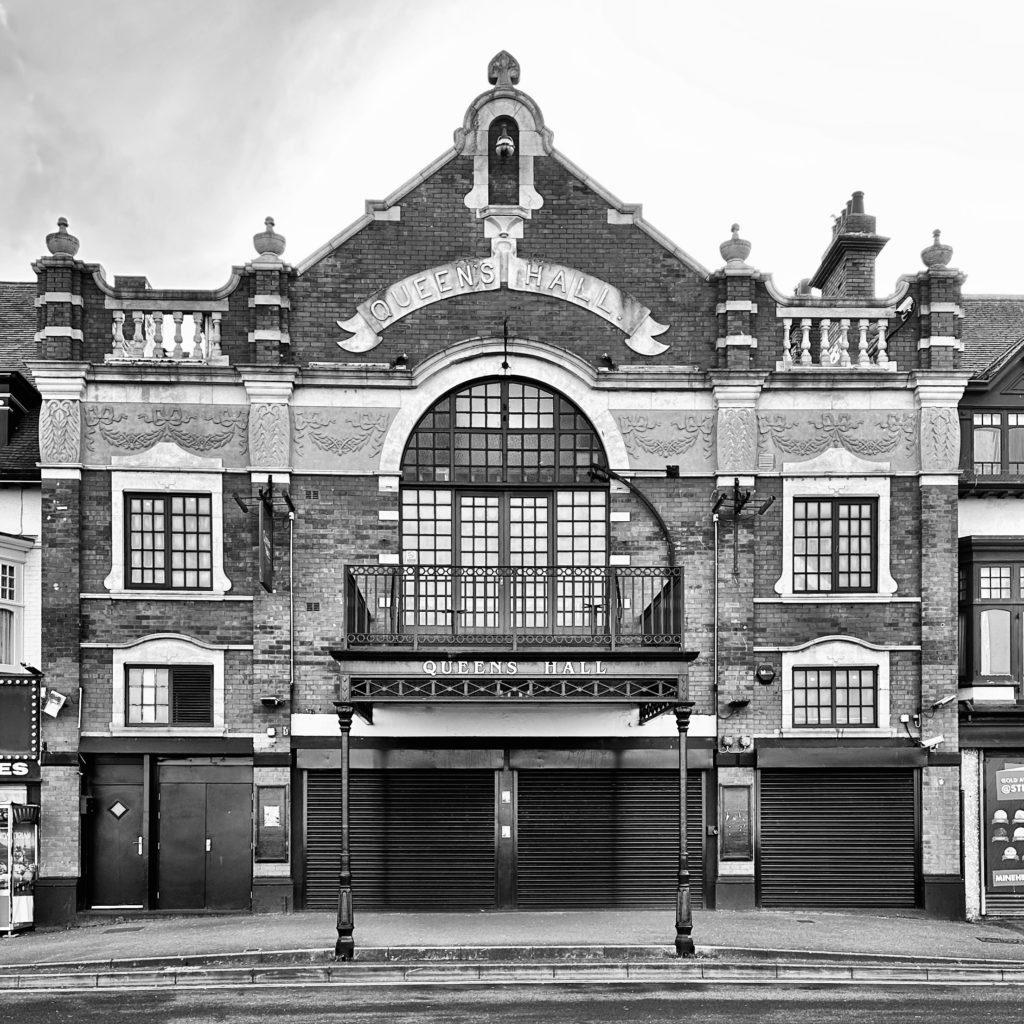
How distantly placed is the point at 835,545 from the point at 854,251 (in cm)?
765

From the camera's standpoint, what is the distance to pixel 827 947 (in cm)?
1808

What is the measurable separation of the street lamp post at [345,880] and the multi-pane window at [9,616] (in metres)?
6.66

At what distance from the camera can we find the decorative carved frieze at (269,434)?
21719 mm

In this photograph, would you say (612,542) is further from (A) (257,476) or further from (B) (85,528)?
(B) (85,528)

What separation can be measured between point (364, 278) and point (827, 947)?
12.8 meters

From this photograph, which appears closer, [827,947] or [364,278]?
[827,947]

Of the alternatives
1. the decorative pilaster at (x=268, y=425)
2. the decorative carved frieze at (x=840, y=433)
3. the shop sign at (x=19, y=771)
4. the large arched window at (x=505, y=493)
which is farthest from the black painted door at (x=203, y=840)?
the decorative carved frieze at (x=840, y=433)

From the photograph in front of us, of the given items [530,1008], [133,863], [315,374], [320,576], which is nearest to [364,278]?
[315,374]

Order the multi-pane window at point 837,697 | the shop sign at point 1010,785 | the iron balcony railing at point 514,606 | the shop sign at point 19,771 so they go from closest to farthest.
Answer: the iron balcony railing at point 514,606 → the shop sign at point 19,771 → the shop sign at point 1010,785 → the multi-pane window at point 837,697

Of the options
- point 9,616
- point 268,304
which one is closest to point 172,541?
point 9,616

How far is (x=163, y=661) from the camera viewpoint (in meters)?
21.7

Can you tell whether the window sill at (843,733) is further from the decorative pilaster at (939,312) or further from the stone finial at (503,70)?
the stone finial at (503,70)

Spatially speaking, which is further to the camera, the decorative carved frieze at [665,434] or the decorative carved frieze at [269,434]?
Result: the decorative carved frieze at [665,434]

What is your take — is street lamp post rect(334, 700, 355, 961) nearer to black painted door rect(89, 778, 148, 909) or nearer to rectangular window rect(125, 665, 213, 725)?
rectangular window rect(125, 665, 213, 725)
